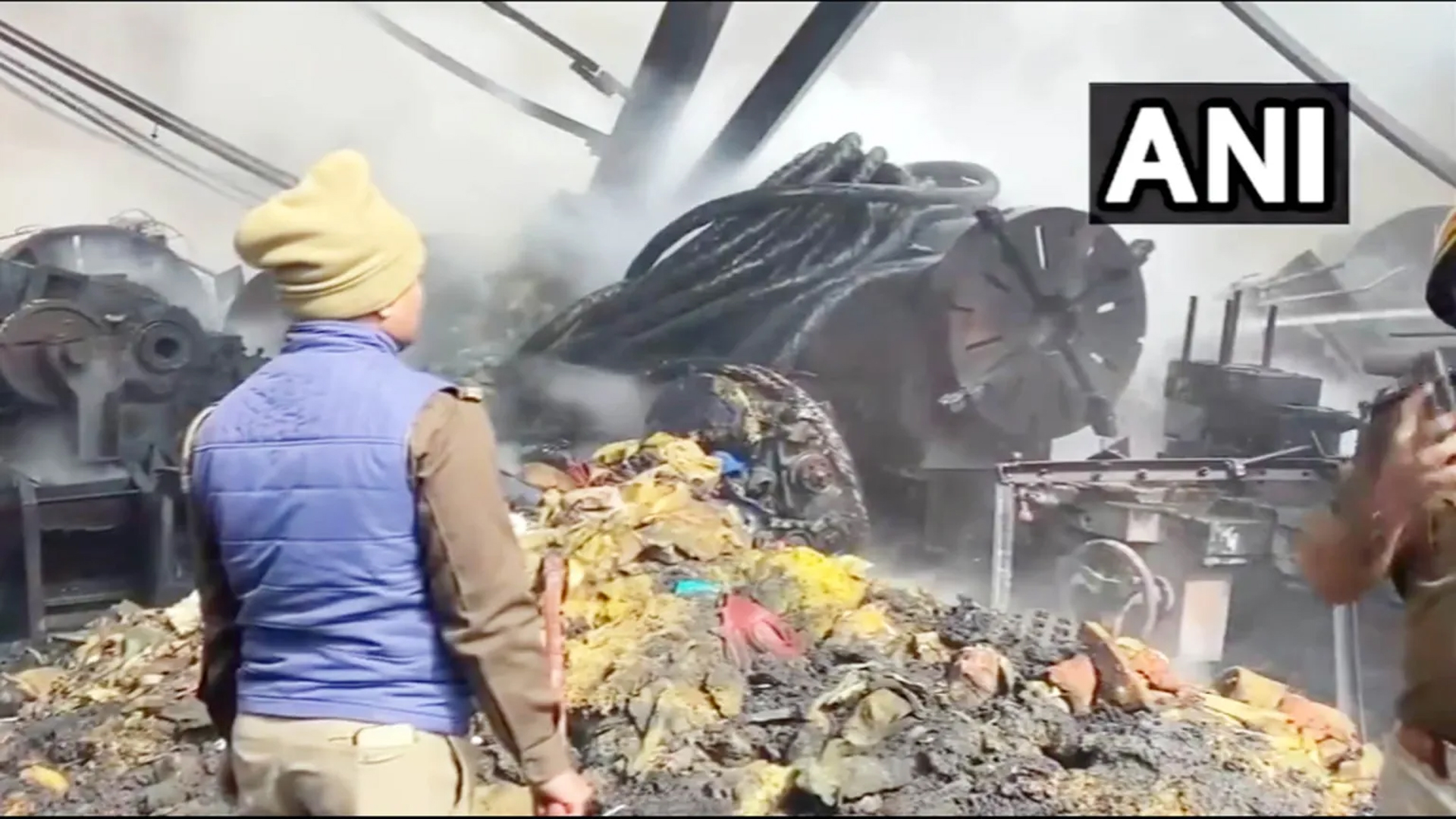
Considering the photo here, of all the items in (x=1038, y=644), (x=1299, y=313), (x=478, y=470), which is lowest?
(x=1038, y=644)

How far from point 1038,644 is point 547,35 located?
1347mm

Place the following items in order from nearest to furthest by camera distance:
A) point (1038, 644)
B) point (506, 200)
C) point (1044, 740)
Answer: point (1044, 740)
point (1038, 644)
point (506, 200)

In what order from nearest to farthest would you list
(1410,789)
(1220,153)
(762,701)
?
1. (1410,789)
2. (762,701)
3. (1220,153)

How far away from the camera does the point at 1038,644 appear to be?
2.49 metres

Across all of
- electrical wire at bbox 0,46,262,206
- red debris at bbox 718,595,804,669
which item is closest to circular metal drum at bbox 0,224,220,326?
electrical wire at bbox 0,46,262,206

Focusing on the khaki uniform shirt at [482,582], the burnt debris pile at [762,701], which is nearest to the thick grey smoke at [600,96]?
the burnt debris pile at [762,701]

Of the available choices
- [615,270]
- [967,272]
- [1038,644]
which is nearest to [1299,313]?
[967,272]

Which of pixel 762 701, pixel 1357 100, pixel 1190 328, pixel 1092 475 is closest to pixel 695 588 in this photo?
pixel 762 701

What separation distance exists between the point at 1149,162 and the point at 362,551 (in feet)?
5.52

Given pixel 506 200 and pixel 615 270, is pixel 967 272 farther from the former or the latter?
pixel 506 200

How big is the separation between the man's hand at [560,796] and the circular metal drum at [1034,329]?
145cm

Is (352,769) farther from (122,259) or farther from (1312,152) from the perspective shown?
(1312,152)

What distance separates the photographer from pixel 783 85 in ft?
8.67

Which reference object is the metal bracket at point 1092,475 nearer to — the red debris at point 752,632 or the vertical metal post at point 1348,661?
the vertical metal post at point 1348,661
